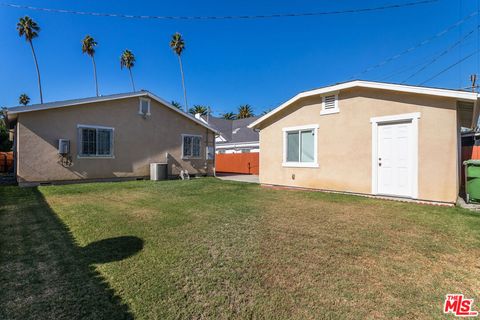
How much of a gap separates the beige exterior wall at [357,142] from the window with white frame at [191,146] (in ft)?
18.1

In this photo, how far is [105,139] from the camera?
476 inches

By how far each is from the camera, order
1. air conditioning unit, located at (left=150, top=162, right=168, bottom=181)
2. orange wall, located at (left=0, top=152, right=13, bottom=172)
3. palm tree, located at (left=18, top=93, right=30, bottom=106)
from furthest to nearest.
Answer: palm tree, located at (left=18, top=93, right=30, bottom=106) → orange wall, located at (left=0, top=152, right=13, bottom=172) → air conditioning unit, located at (left=150, top=162, right=168, bottom=181)

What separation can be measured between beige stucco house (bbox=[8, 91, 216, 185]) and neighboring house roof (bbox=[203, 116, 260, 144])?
30.5 feet

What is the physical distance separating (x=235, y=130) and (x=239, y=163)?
736cm

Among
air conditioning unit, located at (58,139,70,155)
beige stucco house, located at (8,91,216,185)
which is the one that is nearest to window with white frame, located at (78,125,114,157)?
beige stucco house, located at (8,91,216,185)

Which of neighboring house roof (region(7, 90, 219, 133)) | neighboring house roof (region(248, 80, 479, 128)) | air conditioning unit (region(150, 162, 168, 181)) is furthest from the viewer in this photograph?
air conditioning unit (region(150, 162, 168, 181))

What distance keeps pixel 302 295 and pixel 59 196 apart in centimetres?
843

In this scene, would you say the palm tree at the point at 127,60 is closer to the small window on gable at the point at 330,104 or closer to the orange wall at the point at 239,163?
the orange wall at the point at 239,163

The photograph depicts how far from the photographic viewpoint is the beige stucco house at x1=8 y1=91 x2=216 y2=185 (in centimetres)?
1019

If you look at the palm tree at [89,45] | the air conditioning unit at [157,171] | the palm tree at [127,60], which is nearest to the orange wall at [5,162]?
the air conditioning unit at [157,171]

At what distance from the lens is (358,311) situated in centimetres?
229

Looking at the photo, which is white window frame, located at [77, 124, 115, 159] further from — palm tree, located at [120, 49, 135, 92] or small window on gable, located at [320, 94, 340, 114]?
palm tree, located at [120, 49, 135, 92]

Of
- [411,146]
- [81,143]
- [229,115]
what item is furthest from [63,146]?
[229,115]

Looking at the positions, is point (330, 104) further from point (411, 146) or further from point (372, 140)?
point (411, 146)
